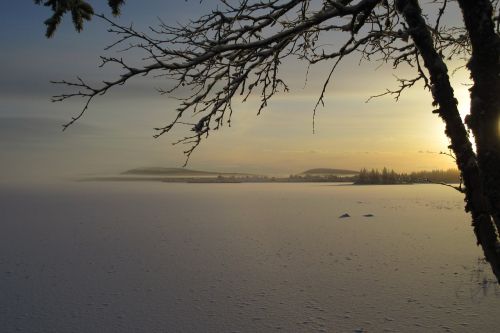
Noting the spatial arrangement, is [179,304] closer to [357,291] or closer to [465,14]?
[357,291]

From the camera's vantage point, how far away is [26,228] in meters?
10.1

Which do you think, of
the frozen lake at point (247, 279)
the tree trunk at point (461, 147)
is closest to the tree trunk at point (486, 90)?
the tree trunk at point (461, 147)

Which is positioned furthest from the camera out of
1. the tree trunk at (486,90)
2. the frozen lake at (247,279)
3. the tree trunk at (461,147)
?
the frozen lake at (247,279)

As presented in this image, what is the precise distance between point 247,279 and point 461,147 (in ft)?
10.9

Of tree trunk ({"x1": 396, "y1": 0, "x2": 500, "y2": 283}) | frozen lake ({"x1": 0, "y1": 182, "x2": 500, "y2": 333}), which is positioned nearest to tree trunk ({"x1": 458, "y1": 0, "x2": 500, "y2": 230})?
tree trunk ({"x1": 396, "y1": 0, "x2": 500, "y2": 283})

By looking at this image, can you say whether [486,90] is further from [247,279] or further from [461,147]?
[247,279]

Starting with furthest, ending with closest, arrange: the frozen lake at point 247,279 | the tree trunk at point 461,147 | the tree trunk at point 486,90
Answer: the frozen lake at point 247,279
the tree trunk at point 461,147
the tree trunk at point 486,90

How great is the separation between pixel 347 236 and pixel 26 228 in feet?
24.6

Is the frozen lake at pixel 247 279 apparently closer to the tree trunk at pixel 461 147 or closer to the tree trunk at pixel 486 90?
the tree trunk at pixel 461 147

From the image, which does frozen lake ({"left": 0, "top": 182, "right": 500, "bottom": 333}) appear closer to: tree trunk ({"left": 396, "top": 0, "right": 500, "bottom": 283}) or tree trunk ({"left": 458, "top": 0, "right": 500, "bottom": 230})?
tree trunk ({"left": 396, "top": 0, "right": 500, "bottom": 283})

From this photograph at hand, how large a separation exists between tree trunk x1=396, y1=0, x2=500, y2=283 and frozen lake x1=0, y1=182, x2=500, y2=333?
141 cm

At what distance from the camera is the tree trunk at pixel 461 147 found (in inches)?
111

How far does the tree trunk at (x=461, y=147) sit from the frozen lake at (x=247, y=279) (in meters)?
1.41

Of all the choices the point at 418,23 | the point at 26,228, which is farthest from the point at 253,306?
the point at 26,228
